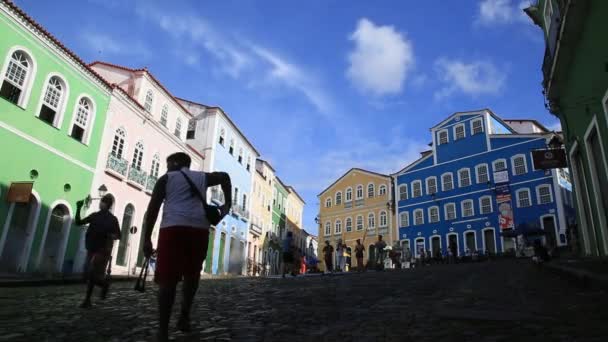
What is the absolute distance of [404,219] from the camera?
47875 millimetres

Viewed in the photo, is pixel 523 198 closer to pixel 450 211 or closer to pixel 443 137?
pixel 450 211

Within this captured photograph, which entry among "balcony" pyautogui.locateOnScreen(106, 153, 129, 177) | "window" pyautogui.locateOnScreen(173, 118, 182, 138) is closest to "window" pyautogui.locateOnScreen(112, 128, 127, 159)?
"balcony" pyautogui.locateOnScreen(106, 153, 129, 177)

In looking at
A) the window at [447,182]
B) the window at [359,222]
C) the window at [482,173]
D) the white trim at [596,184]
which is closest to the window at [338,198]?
the window at [359,222]

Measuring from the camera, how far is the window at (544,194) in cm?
3738

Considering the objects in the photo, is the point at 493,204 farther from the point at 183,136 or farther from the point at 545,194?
the point at 183,136

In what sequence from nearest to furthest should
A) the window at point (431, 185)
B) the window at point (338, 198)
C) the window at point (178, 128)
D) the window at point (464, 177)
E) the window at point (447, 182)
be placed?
the window at point (178, 128) < the window at point (464, 177) < the window at point (447, 182) < the window at point (431, 185) < the window at point (338, 198)

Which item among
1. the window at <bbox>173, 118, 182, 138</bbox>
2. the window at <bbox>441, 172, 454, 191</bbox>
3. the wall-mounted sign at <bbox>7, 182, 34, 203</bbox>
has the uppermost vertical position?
the window at <bbox>441, 172, 454, 191</bbox>

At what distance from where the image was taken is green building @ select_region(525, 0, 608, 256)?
447 inches

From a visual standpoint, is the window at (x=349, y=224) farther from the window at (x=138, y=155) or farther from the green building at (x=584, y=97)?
the green building at (x=584, y=97)

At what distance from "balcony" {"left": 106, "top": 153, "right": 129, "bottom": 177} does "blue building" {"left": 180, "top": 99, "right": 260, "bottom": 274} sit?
8.47 metres

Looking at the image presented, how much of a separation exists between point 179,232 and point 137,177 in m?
21.9

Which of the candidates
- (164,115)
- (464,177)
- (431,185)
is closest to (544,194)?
(464,177)

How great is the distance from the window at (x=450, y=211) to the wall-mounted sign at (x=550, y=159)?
27242 millimetres

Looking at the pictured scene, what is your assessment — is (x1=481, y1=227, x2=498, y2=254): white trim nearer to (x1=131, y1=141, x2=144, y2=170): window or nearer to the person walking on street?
(x1=131, y1=141, x2=144, y2=170): window
